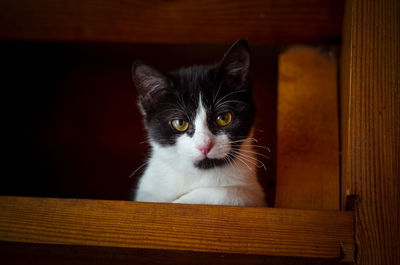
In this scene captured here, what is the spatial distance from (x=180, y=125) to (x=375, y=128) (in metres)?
0.56

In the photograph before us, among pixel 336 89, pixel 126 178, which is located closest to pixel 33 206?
pixel 126 178

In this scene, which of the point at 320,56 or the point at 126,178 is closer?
the point at 320,56

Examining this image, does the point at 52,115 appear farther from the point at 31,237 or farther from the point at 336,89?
the point at 336,89

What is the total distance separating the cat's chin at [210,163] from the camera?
1.07 meters

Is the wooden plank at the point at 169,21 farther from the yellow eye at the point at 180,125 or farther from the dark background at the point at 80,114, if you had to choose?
the yellow eye at the point at 180,125

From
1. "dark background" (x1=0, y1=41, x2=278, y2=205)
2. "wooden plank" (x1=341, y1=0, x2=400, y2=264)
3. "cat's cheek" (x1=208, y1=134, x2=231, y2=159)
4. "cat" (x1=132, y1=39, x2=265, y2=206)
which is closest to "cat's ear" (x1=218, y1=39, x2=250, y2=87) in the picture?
"cat" (x1=132, y1=39, x2=265, y2=206)

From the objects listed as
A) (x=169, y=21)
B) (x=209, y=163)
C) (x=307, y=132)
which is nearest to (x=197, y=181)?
(x=209, y=163)

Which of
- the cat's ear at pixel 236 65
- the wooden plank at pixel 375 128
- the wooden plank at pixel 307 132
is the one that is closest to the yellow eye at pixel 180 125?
the cat's ear at pixel 236 65

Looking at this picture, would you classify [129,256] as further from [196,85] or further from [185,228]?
[196,85]

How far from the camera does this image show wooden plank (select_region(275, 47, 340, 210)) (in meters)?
1.15

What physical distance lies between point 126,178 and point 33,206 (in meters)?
0.87

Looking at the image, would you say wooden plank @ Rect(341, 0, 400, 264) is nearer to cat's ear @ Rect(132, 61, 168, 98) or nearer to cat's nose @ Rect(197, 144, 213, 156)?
cat's nose @ Rect(197, 144, 213, 156)

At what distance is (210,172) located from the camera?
1121 mm

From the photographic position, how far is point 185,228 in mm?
854
